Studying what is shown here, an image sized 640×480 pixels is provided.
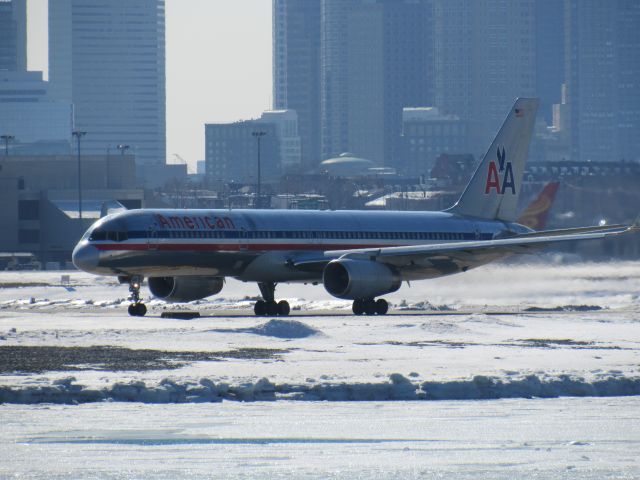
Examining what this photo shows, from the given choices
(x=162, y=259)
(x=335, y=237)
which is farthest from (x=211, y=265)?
(x=335, y=237)

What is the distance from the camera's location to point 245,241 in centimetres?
5319

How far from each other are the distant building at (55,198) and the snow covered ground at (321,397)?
90.2m

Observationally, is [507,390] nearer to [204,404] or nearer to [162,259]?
[204,404]

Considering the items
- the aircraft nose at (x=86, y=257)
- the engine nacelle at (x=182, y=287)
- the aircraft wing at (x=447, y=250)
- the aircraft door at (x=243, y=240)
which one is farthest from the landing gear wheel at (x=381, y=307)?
the aircraft nose at (x=86, y=257)

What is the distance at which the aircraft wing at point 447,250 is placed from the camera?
53406mm

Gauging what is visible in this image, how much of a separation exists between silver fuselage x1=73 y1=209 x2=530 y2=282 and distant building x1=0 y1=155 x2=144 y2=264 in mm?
74778

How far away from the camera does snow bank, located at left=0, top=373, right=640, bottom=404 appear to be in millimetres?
27844

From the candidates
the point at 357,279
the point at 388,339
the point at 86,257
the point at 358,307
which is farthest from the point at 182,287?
the point at 388,339

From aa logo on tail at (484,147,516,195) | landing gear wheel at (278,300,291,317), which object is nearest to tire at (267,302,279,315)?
landing gear wheel at (278,300,291,317)

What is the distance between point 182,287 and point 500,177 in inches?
568

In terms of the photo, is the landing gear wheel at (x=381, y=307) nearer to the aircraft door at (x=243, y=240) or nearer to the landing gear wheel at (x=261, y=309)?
the landing gear wheel at (x=261, y=309)

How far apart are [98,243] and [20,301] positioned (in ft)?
35.5

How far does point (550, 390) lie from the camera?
94.5 ft

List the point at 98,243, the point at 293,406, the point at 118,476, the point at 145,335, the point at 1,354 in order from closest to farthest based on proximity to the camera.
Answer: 1. the point at 118,476
2. the point at 293,406
3. the point at 1,354
4. the point at 145,335
5. the point at 98,243
